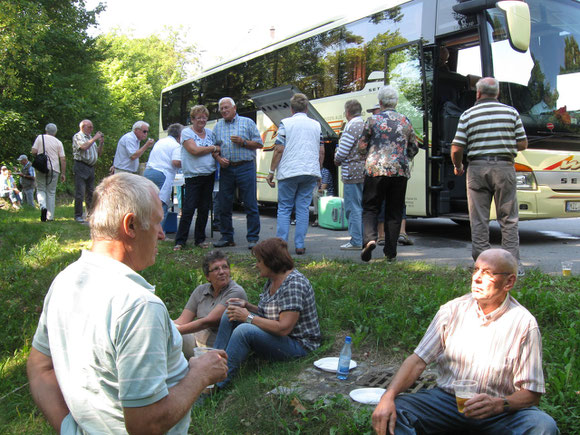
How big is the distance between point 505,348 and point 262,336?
77.0 inches

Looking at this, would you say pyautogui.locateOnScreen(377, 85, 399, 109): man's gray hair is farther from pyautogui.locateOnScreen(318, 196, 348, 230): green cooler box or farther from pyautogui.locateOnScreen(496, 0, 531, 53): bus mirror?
pyautogui.locateOnScreen(318, 196, 348, 230): green cooler box

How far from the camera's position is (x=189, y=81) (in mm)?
18406

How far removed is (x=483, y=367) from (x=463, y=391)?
0.20m

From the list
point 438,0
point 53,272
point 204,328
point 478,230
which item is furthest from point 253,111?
point 204,328

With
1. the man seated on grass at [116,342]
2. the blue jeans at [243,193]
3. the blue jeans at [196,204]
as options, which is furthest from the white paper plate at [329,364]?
the blue jeans at [196,204]

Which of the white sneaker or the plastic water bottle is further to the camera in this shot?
the white sneaker

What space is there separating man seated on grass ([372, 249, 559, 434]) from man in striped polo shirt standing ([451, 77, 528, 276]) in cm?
319

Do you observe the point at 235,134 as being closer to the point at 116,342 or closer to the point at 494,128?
the point at 494,128

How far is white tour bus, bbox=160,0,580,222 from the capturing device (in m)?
8.35

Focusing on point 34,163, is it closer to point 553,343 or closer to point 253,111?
point 253,111

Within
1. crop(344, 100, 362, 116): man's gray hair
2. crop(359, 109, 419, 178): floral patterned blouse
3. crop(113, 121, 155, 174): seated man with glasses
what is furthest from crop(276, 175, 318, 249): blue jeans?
crop(113, 121, 155, 174): seated man with glasses

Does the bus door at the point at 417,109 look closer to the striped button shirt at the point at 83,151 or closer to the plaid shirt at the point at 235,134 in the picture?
the plaid shirt at the point at 235,134

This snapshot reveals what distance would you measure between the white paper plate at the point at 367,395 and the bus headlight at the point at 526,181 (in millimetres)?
5558

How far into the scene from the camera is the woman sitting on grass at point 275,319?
4426 mm
